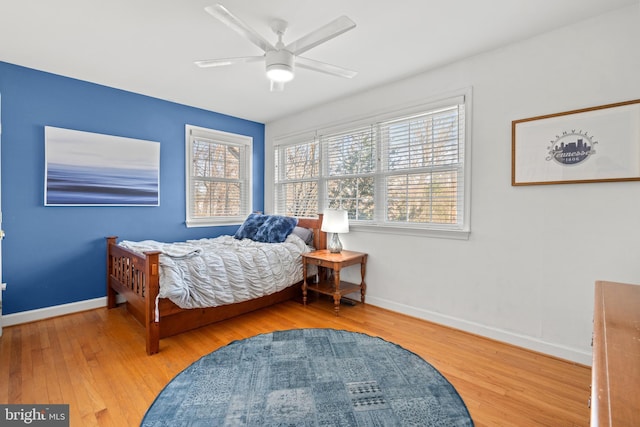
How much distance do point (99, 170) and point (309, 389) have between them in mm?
2978

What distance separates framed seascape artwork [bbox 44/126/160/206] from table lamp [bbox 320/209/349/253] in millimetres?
2009

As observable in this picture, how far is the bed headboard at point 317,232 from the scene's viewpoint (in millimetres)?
3789

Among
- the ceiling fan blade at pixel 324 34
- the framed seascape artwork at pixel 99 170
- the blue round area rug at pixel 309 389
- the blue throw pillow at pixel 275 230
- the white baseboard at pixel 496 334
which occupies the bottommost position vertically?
the blue round area rug at pixel 309 389

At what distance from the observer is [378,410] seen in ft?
5.56

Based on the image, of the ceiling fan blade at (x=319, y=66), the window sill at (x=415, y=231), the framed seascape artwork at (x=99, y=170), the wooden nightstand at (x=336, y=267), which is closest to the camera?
the ceiling fan blade at (x=319, y=66)

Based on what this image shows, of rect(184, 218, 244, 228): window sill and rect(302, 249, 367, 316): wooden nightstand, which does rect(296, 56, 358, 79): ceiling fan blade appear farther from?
rect(184, 218, 244, 228): window sill

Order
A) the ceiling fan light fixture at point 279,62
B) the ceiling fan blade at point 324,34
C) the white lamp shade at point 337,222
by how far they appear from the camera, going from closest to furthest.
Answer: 1. the ceiling fan blade at point 324,34
2. the ceiling fan light fixture at point 279,62
3. the white lamp shade at point 337,222

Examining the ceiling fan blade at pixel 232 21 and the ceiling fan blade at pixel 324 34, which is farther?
the ceiling fan blade at pixel 324 34

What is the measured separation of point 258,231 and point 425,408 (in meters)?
2.63

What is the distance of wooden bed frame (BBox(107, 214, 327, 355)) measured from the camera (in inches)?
91.4

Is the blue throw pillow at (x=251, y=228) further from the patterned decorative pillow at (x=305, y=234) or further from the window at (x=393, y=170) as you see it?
the window at (x=393, y=170)

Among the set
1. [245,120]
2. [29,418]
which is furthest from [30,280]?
[245,120]

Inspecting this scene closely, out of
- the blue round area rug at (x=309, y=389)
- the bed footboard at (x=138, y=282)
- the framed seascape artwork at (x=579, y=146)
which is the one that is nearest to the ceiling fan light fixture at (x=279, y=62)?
the bed footboard at (x=138, y=282)

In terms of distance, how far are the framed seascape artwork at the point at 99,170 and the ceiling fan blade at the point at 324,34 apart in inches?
90.6
